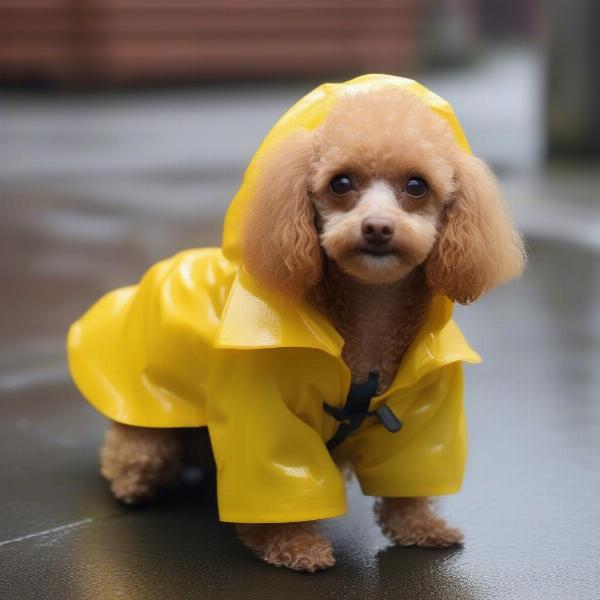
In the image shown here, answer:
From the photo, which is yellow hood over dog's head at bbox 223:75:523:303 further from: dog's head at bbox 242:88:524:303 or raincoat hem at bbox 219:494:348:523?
raincoat hem at bbox 219:494:348:523

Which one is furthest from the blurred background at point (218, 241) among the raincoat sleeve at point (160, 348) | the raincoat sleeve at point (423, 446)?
the raincoat sleeve at point (160, 348)

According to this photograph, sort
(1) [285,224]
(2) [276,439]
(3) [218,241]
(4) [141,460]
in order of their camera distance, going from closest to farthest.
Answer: (1) [285,224] < (2) [276,439] < (4) [141,460] < (3) [218,241]

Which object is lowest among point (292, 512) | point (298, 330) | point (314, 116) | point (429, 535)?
point (429, 535)

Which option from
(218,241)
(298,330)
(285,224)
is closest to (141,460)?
(298,330)

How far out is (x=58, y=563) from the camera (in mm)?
2602

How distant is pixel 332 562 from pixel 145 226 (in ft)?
13.7

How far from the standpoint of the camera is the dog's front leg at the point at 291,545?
8.33 ft

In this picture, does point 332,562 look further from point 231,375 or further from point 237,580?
point 231,375

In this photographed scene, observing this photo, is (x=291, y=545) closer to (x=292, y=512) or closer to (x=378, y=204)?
(x=292, y=512)

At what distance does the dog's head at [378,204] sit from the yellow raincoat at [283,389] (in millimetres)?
99

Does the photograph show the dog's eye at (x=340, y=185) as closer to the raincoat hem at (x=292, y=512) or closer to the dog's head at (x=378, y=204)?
the dog's head at (x=378, y=204)

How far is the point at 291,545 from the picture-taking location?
2564 millimetres

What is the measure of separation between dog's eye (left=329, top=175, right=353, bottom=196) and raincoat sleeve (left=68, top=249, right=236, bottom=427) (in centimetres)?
47

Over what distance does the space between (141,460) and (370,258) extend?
93 centimetres
